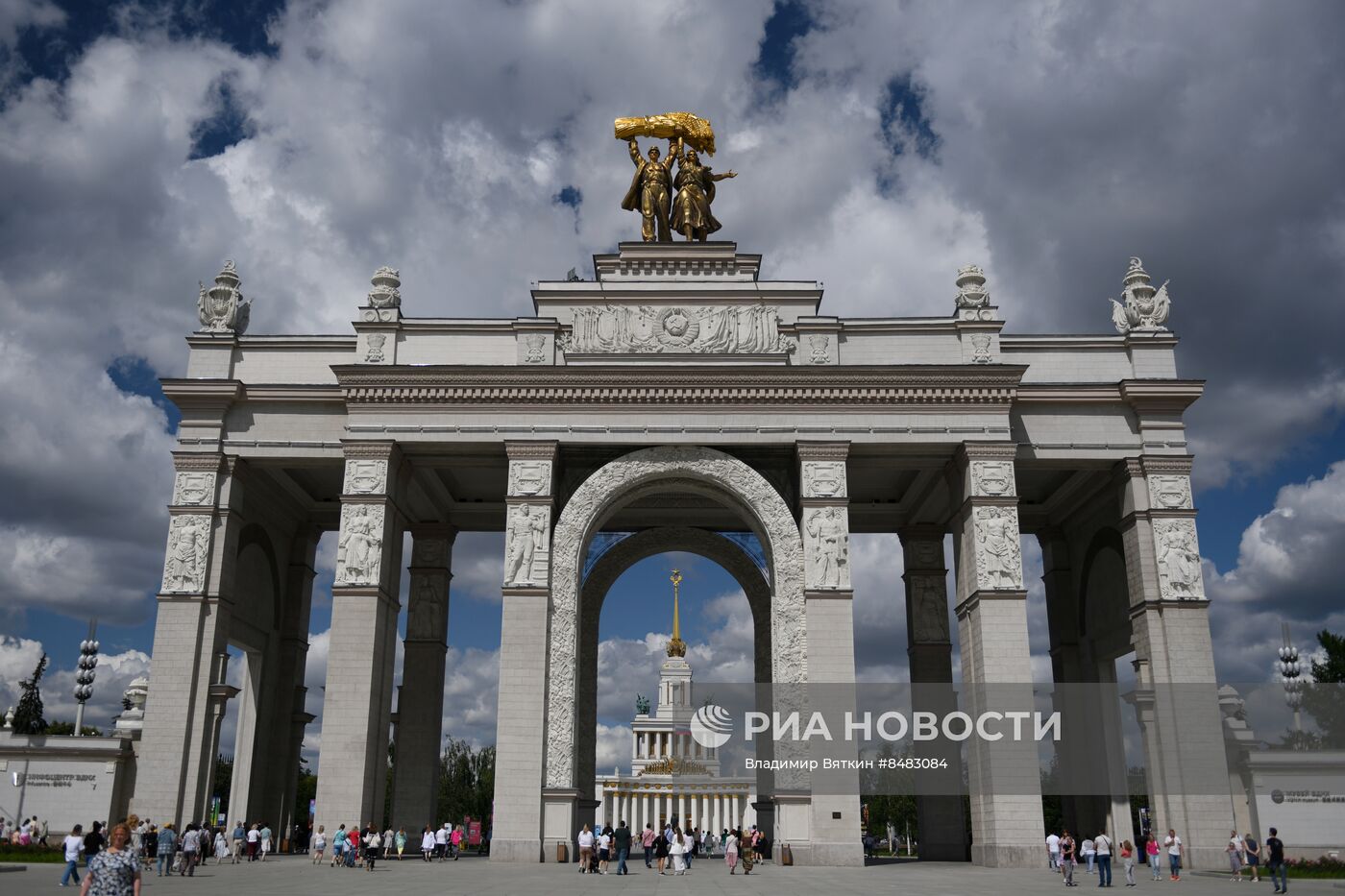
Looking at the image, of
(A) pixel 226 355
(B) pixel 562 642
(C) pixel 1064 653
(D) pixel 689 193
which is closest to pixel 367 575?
(B) pixel 562 642

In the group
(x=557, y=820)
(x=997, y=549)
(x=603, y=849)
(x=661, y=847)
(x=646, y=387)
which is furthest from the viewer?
(x=661, y=847)

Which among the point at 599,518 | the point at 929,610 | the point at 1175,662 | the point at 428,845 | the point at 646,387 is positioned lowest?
the point at 428,845

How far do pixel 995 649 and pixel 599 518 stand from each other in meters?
10.6

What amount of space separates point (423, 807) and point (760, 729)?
1021 centimetres

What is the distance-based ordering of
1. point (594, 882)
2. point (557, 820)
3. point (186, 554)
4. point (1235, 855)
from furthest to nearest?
1. point (186, 554)
2. point (557, 820)
3. point (1235, 855)
4. point (594, 882)

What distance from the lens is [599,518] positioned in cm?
2948

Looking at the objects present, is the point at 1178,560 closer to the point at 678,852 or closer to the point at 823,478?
the point at 823,478

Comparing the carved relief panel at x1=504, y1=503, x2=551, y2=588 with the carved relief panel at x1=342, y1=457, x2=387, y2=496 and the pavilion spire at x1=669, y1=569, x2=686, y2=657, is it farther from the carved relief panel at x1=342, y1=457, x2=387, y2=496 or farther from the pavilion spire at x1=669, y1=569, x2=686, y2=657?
the pavilion spire at x1=669, y1=569, x2=686, y2=657

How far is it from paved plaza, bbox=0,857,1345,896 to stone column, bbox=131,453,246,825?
9.04 feet

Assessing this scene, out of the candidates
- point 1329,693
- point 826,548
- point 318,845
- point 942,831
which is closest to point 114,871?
point 318,845

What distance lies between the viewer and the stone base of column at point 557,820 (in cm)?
2602

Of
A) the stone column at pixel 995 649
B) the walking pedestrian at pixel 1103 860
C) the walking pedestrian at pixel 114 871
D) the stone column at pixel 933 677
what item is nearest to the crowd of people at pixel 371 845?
the stone column at pixel 933 677

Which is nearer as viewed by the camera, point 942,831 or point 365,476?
point 365,476

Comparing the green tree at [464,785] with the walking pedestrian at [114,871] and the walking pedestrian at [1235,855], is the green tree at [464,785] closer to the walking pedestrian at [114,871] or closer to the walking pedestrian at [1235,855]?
the walking pedestrian at [1235,855]
